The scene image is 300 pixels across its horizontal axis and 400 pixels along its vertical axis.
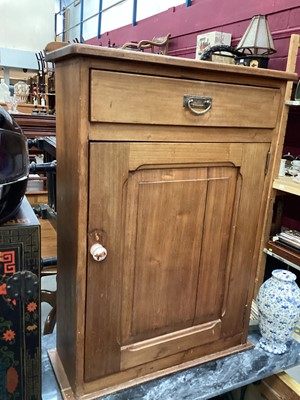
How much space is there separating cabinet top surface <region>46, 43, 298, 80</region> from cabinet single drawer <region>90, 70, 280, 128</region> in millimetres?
35

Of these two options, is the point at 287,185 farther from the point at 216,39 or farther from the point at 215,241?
the point at 216,39

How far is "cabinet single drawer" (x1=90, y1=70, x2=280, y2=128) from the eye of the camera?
2.48ft

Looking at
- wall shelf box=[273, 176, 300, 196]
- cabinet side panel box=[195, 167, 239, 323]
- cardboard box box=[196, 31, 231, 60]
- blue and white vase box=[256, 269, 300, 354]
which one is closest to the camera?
cabinet side panel box=[195, 167, 239, 323]

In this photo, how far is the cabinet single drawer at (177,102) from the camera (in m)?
0.75

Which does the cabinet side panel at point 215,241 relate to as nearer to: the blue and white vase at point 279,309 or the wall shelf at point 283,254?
the blue and white vase at point 279,309

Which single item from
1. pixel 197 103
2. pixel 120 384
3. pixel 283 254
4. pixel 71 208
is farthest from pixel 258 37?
pixel 120 384

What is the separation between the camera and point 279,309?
3.65 feet

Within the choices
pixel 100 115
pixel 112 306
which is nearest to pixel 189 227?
pixel 112 306

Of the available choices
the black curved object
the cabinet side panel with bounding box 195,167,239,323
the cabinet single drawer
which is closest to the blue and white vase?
the cabinet side panel with bounding box 195,167,239,323

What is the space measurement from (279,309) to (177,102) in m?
0.73

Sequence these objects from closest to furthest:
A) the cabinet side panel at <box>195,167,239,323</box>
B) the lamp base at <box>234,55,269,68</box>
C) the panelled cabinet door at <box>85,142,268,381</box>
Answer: the panelled cabinet door at <box>85,142,268,381</box>
the cabinet side panel at <box>195,167,239,323</box>
the lamp base at <box>234,55,269,68</box>

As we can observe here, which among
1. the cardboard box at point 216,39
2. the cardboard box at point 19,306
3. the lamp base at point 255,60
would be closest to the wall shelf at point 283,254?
the lamp base at point 255,60

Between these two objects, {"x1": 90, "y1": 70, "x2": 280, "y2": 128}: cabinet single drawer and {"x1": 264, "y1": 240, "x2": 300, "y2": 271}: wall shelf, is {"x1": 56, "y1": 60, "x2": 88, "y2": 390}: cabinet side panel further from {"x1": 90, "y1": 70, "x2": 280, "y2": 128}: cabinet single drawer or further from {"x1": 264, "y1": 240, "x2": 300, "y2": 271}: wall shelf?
{"x1": 264, "y1": 240, "x2": 300, "y2": 271}: wall shelf

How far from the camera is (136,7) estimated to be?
4.36 m
